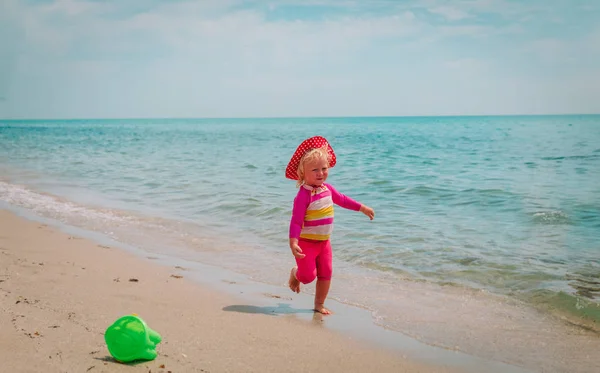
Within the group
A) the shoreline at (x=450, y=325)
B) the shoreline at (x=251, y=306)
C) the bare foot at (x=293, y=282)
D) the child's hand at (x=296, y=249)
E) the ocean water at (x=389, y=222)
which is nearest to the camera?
the shoreline at (x=251, y=306)

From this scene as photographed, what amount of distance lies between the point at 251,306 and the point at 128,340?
164cm

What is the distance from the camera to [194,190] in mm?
11266

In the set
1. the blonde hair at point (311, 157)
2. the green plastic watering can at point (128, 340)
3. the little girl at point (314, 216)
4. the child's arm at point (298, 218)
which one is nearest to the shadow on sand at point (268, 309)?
the little girl at point (314, 216)

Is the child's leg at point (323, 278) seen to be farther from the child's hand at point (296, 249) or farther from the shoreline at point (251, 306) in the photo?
the child's hand at point (296, 249)

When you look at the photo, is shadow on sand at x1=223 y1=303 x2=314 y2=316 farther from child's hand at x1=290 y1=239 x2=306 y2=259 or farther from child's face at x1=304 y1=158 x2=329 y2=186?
child's face at x1=304 y1=158 x2=329 y2=186

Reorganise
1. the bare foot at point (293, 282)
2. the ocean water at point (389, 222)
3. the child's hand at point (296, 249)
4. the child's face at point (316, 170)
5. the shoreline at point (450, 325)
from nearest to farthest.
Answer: the shoreline at point (450, 325) < the child's hand at point (296, 249) < the child's face at point (316, 170) < the bare foot at point (293, 282) < the ocean water at point (389, 222)

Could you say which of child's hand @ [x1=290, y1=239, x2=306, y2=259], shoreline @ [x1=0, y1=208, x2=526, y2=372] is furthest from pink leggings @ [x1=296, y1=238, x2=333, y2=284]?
shoreline @ [x1=0, y1=208, x2=526, y2=372]

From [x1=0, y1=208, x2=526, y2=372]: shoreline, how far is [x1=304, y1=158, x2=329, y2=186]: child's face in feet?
3.44

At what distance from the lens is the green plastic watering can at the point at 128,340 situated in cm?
271

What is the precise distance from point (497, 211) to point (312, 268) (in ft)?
17.5

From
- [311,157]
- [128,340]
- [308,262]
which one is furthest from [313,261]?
[128,340]

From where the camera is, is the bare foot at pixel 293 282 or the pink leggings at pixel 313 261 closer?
the pink leggings at pixel 313 261

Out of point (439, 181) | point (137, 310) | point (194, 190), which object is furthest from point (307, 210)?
point (439, 181)

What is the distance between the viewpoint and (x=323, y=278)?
14.1 feet
